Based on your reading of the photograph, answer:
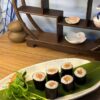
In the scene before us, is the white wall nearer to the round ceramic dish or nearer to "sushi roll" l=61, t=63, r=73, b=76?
the round ceramic dish

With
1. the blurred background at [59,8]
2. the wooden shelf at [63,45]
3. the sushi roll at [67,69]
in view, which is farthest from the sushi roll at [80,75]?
the blurred background at [59,8]

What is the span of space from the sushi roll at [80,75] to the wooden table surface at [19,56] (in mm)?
205

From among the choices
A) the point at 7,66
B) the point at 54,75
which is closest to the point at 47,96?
the point at 54,75

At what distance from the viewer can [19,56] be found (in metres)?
1.04

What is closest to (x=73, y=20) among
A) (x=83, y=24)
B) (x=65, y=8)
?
(x=83, y=24)

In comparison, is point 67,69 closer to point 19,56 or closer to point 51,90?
point 51,90

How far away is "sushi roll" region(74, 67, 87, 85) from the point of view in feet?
2.61

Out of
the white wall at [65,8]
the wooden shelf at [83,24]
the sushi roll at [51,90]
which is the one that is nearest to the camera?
the sushi roll at [51,90]

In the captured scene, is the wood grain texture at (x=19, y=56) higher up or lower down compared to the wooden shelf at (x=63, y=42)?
lower down

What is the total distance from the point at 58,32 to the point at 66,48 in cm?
8

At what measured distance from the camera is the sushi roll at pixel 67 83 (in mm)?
771

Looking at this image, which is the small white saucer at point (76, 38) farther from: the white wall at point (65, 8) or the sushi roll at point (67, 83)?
the sushi roll at point (67, 83)

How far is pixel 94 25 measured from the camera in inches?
37.3

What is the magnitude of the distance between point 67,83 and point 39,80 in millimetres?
100
